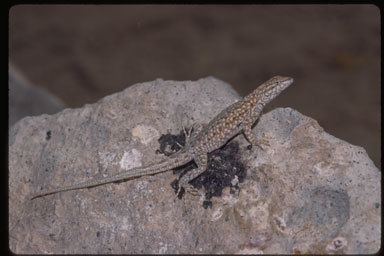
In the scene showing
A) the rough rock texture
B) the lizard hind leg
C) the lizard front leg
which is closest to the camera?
the rough rock texture

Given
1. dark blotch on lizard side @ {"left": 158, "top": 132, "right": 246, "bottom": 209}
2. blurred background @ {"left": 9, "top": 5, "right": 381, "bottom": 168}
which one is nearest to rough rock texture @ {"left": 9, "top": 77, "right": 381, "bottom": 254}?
dark blotch on lizard side @ {"left": 158, "top": 132, "right": 246, "bottom": 209}

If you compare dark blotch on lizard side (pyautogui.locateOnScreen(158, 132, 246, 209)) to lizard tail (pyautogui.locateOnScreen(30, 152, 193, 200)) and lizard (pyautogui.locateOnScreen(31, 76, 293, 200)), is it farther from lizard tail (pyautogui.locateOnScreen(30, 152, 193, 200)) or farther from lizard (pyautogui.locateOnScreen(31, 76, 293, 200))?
lizard tail (pyautogui.locateOnScreen(30, 152, 193, 200))

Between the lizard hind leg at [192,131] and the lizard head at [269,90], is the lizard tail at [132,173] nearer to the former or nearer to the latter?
the lizard hind leg at [192,131]

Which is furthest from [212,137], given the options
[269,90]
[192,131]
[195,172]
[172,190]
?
[269,90]

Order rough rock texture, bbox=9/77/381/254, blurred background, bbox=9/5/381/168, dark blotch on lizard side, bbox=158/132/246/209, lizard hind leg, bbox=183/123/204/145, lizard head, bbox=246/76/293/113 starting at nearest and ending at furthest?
rough rock texture, bbox=9/77/381/254
dark blotch on lizard side, bbox=158/132/246/209
lizard hind leg, bbox=183/123/204/145
lizard head, bbox=246/76/293/113
blurred background, bbox=9/5/381/168

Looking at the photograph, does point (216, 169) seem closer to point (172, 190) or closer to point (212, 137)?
point (212, 137)

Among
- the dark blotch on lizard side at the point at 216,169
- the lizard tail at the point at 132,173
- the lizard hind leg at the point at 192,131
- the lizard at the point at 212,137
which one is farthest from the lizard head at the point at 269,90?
the lizard tail at the point at 132,173
